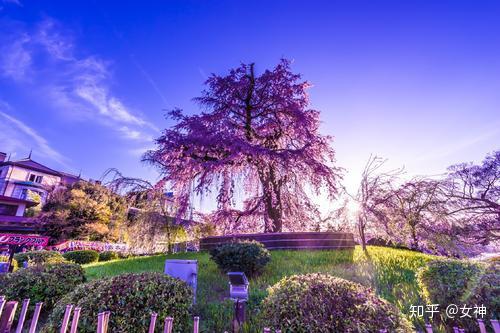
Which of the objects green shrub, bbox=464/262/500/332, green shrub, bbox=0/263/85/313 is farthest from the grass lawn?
green shrub, bbox=0/263/85/313

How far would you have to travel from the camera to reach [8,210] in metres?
27.8

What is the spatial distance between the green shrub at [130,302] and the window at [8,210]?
33989mm

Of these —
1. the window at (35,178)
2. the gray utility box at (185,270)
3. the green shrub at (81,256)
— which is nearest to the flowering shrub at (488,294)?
the gray utility box at (185,270)

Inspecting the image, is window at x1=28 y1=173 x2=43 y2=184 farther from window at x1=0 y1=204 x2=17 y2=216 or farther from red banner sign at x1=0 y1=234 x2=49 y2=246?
red banner sign at x1=0 y1=234 x2=49 y2=246

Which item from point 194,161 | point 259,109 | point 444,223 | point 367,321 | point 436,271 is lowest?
point 367,321

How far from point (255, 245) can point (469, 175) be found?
17.8 m

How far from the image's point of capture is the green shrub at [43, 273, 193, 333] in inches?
132

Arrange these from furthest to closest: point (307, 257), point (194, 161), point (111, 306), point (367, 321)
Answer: point (194, 161) < point (307, 257) < point (111, 306) < point (367, 321)

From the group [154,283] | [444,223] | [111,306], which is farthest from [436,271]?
[444,223]

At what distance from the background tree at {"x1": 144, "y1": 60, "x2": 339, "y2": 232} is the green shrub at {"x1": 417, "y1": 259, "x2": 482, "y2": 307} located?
7.88 meters

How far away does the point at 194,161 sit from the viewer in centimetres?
1239

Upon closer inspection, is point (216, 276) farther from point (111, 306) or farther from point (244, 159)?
point (244, 159)

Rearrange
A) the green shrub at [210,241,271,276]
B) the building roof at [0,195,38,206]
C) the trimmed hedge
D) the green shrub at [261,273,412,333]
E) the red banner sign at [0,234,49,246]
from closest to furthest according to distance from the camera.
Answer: the green shrub at [261,273,412,333]
the trimmed hedge
the green shrub at [210,241,271,276]
the red banner sign at [0,234,49,246]
the building roof at [0,195,38,206]

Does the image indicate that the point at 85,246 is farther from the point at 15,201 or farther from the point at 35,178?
the point at 35,178
